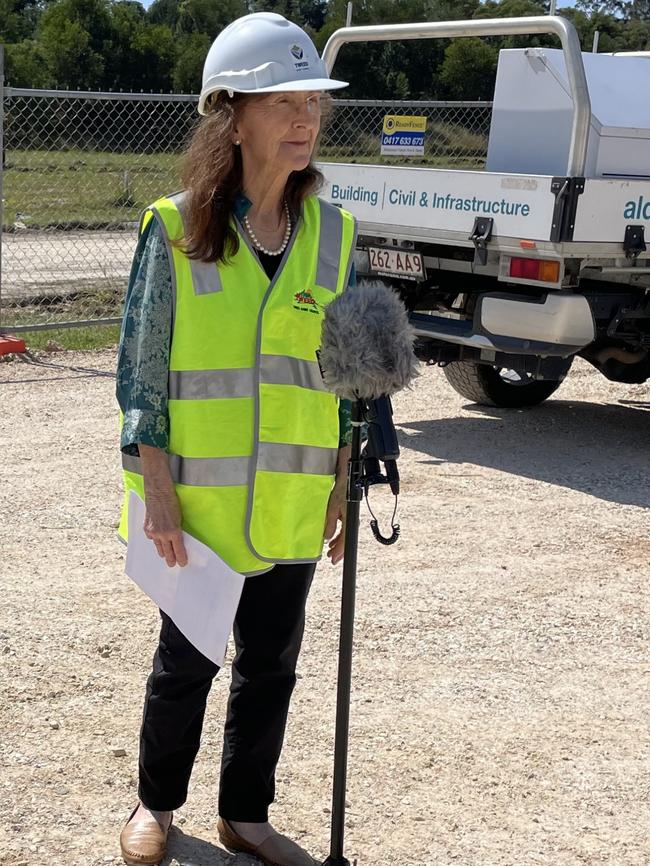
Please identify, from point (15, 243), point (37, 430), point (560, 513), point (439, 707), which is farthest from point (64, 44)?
point (439, 707)

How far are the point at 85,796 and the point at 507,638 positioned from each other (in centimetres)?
181

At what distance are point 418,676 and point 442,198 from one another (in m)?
3.46

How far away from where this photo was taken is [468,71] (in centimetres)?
1647

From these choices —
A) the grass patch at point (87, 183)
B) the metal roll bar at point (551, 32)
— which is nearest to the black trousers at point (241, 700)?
the metal roll bar at point (551, 32)

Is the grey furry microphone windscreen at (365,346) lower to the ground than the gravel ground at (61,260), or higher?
higher

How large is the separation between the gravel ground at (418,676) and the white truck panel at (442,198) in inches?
52.7

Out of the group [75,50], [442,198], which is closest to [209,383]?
[442,198]

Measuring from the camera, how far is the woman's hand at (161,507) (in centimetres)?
285

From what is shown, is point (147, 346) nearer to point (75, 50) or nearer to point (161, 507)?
point (161, 507)

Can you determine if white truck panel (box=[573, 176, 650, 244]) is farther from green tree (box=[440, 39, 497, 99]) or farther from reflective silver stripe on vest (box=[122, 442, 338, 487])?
green tree (box=[440, 39, 497, 99])

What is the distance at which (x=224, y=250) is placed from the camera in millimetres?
2795

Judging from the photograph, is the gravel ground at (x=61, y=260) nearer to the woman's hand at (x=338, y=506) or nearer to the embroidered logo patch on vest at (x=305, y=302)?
the woman's hand at (x=338, y=506)

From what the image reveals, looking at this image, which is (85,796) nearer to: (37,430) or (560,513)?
(560,513)

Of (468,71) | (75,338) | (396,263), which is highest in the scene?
(468,71)
